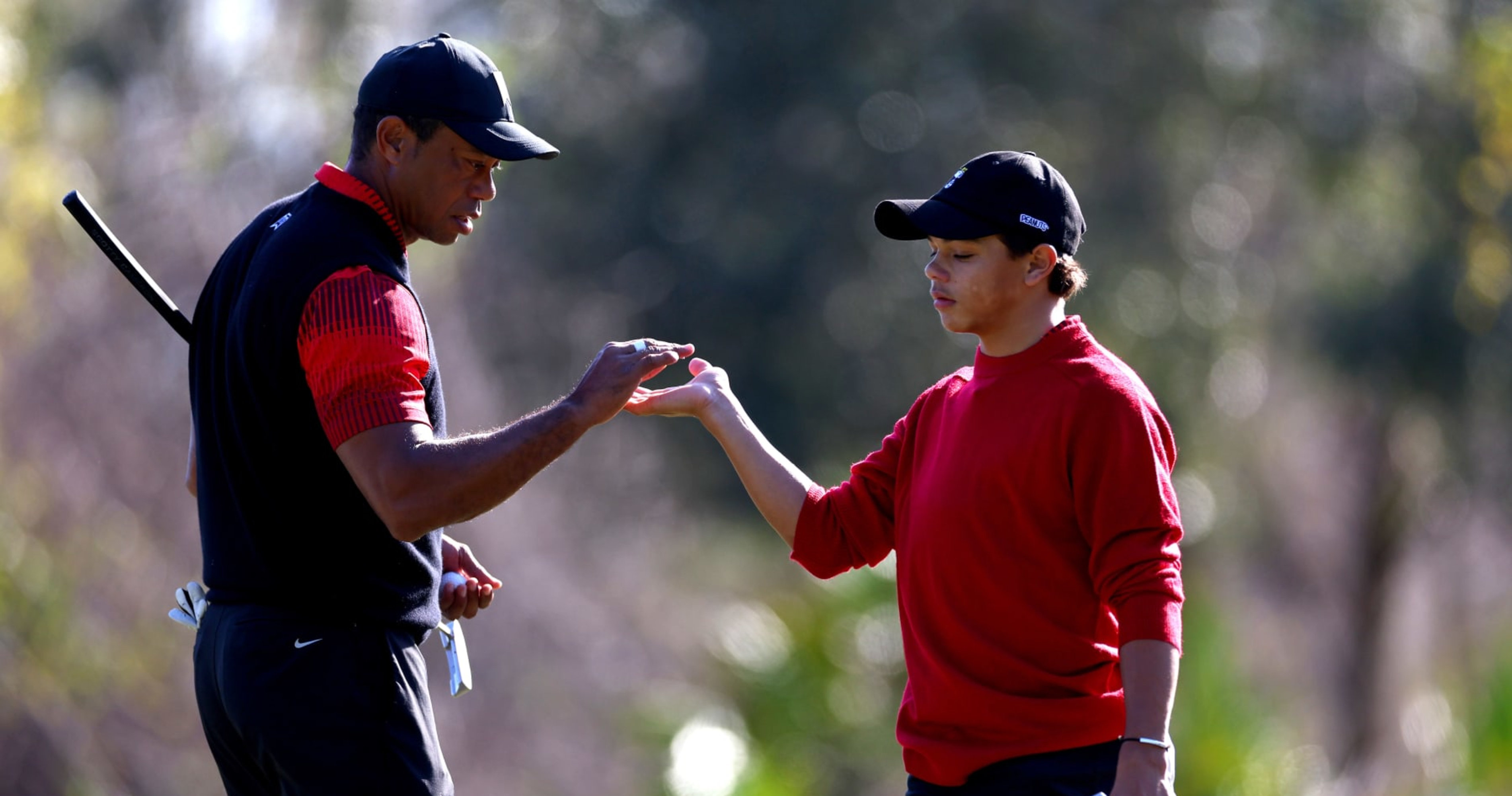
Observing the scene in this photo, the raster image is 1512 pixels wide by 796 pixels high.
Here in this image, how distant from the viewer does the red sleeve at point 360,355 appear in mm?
3152

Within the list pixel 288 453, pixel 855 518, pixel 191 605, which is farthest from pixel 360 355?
pixel 855 518

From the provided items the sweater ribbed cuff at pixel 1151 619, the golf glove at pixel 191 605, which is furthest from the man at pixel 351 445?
the sweater ribbed cuff at pixel 1151 619

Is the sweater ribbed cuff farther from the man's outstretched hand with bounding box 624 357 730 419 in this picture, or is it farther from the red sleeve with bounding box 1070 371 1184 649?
the man's outstretched hand with bounding box 624 357 730 419

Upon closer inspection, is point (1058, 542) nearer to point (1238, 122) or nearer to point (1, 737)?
point (1, 737)

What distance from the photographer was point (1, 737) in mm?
8797

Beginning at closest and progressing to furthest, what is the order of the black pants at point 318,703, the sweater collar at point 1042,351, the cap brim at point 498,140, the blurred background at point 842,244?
the black pants at point 318,703 → the cap brim at point 498,140 → the sweater collar at point 1042,351 → the blurred background at point 842,244

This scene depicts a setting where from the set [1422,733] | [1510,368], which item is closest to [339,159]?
[1422,733]

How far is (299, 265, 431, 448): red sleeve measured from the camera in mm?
3152

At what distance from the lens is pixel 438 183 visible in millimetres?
3574

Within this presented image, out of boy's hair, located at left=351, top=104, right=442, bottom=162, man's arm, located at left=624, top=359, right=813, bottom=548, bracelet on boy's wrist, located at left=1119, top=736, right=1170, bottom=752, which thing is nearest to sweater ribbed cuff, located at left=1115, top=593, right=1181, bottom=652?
bracelet on boy's wrist, located at left=1119, top=736, right=1170, bottom=752

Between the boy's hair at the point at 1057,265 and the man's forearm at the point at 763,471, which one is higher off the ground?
the boy's hair at the point at 1057,265

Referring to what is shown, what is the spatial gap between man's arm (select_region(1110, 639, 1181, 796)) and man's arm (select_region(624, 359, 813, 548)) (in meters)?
1.03

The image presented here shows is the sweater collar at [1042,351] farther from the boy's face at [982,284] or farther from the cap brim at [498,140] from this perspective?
the cap brim at [498,140]

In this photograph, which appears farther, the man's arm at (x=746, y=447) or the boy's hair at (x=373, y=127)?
the man's arm at (x=746, y=447)
